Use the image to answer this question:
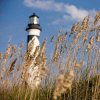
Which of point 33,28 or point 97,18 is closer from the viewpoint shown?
point 97,18

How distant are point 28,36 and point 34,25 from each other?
16.1 inches

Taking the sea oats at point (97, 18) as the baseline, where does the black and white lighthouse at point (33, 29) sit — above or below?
above

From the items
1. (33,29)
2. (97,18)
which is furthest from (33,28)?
(97,18)

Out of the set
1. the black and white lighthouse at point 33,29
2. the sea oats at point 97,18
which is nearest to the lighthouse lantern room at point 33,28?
the black and white lighthouse at point 33,29

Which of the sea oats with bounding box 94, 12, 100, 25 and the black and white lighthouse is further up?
the black and white lighthouse

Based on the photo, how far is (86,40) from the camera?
12.0ft

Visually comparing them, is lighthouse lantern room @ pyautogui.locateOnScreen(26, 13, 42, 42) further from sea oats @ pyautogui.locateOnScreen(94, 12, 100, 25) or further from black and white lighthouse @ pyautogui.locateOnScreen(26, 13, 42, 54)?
sea oats @ pyautogui.locateOnScreen(94, 12, 100, 25)

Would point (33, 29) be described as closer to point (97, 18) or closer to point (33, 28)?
point (33, 28)

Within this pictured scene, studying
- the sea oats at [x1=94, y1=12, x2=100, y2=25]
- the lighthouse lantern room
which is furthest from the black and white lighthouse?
the sea oats at [x1=94, y1=12, x2=100, y2=25]

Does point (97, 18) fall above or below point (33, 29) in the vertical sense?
below

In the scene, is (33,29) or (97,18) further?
(33,29)

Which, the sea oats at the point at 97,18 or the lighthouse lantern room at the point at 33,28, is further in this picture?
the lighthouse lantern room at the point at 33,28

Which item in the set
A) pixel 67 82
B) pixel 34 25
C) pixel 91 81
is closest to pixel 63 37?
pixel 91 81

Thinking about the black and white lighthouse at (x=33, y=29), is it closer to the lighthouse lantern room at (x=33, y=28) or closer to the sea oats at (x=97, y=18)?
the lighthouse lantern room at (x=33, y=28)
